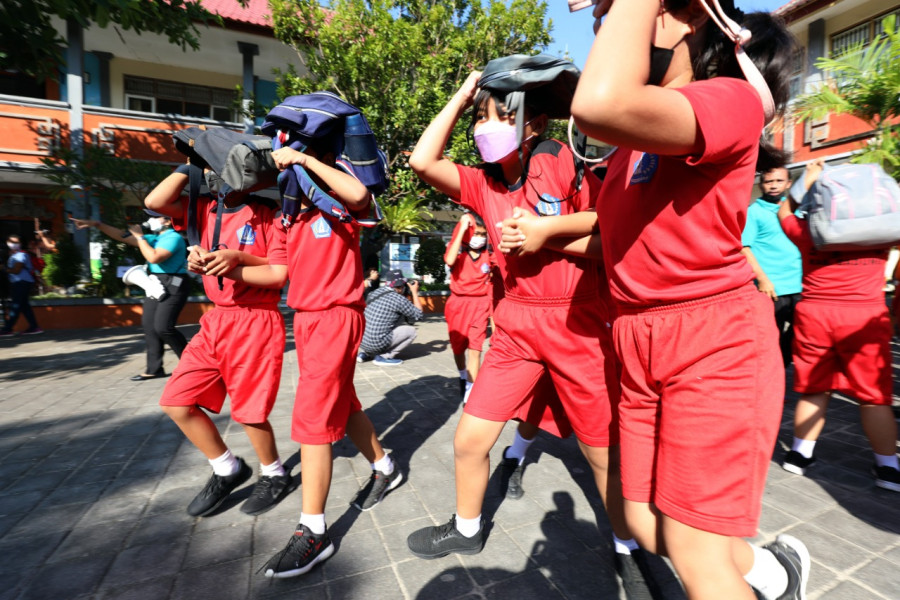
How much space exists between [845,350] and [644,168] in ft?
8.53

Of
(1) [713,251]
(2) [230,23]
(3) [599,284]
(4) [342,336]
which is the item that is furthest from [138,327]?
(1) [713,251]

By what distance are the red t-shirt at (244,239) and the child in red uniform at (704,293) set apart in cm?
195

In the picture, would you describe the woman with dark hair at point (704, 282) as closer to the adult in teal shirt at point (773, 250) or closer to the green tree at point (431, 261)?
the adult in teal shirt at point (773, 250)

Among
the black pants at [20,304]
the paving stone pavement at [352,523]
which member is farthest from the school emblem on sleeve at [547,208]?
the black pants at [20,304]

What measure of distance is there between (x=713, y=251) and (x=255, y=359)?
2274 mm

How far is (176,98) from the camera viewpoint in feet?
50.7

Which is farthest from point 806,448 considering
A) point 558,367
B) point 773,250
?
point 558,367

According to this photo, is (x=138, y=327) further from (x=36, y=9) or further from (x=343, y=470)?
(x=343, y=470)

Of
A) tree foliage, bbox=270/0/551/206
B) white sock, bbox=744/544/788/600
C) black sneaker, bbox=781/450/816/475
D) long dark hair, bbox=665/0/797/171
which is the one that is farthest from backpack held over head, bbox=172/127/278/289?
tree foliage, bbox=270/0/551/206

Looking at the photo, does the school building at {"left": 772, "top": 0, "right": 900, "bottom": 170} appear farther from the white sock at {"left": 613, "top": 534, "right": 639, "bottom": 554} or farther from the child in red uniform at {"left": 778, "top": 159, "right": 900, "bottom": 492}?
the white sock at {"left": 613, "top": 534, "right": 639, "bottom": 554}

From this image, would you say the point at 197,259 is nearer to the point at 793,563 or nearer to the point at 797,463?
the point at 793,563

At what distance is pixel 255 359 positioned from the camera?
2607 millimetres

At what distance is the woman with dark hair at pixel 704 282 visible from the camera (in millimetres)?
1104

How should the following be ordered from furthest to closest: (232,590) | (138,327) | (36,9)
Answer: (138,327) → (36,9) → (232,590)
